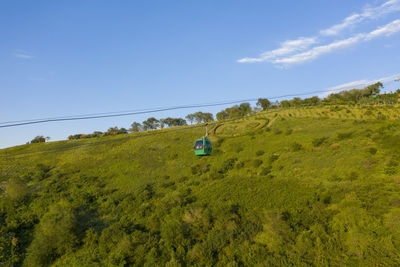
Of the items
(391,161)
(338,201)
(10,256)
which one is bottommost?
(10,256)

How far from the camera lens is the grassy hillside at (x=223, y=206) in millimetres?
28359

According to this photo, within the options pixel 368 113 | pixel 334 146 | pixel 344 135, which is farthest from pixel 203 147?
pixel 368 113

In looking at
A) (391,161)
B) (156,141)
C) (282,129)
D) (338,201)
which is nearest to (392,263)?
(338,201)

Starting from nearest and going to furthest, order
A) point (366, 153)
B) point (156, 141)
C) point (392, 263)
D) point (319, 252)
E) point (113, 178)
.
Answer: point (392, 263), point (319, 252), point (366, 153), point (113, 178), point (156, 141)

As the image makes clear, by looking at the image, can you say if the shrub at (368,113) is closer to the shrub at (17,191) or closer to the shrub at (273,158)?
the shrub at (273,158)

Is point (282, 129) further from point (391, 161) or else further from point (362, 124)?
point (391, 161)

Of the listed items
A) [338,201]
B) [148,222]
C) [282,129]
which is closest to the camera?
[338,201]

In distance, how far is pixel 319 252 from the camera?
2594 cm

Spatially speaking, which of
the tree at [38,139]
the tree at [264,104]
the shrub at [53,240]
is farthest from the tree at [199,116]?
the shrub at [53,240]

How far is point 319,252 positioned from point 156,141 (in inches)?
3127

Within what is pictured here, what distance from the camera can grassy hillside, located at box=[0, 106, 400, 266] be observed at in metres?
28.4

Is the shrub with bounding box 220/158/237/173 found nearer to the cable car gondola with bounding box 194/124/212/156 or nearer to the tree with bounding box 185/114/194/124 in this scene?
the cable car gondola with bounding box 194/124/212/156

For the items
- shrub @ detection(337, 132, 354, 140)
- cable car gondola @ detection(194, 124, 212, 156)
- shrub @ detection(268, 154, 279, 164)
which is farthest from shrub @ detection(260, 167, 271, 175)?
cable car gondola @ detection(194, 124, 212, 156)

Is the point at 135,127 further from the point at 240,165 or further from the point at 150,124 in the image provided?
the point at 240,165
